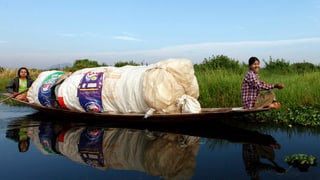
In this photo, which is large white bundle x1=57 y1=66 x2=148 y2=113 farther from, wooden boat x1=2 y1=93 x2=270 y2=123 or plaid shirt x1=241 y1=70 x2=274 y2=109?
plaid shirt x1=241 y1=70 x2=274 y2=109

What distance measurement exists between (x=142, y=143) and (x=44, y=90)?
3593 millimetres

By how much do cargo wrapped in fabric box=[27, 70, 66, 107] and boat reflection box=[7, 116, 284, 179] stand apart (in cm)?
66

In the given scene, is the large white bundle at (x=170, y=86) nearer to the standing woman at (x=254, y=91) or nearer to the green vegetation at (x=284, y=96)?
the standing woman at (x=254, y=91)

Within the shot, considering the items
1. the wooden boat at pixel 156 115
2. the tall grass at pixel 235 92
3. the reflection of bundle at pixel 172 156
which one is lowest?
the reflection of bundle at pixel 172 156

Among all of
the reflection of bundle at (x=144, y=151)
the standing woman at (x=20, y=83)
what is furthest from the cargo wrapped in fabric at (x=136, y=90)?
the standing woman at (x=20, y=83)

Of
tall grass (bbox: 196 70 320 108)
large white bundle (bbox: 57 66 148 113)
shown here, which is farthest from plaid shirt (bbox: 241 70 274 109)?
large white bundle (bbox: 57 66 148 113)

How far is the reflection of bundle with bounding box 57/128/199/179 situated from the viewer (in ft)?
14.3

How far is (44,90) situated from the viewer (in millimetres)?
8031

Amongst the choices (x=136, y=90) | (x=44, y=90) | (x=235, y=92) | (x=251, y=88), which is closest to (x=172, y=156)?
(x=136, y=90)

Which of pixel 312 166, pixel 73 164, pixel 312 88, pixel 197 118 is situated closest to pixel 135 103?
pixel 197 118

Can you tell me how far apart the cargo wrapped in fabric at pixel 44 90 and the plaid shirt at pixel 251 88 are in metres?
4.37

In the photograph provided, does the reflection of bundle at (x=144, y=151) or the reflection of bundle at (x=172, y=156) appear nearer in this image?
the reflection of bundle at (x=172, y=156)

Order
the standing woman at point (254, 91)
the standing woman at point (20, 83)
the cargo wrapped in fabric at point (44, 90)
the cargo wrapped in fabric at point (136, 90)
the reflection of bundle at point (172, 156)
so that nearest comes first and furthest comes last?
the reflection of bundle at point (172, 156) < the standing woman at point (254, 91) < the cargo wrapped in fabric at point (136, 90) < the cargo wrapped in fabric at point (44, 90) < the standing woman at point (20, 83)

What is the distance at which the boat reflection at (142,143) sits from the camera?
4445 millimetres
